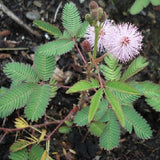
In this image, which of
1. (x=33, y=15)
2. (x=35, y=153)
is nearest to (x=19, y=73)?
(x=35, y=153)

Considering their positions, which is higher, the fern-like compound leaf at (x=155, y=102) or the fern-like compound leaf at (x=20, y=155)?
the fern-like compound leaf at (x=155, y=102)

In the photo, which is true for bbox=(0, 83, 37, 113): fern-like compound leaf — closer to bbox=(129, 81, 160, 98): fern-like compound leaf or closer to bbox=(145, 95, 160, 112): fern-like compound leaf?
bbox=(129, 81, 160, 98): fern-like compound leaf

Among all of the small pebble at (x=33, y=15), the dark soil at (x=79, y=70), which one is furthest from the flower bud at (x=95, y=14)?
the small pebble at (x=33, y=15)

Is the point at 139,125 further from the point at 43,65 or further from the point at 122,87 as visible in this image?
the point at 43,65

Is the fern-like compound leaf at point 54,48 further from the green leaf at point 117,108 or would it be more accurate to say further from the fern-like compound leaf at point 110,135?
the fern-like compound leaf at point 110,135

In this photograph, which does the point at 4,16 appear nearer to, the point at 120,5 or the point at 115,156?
the point at 120,5

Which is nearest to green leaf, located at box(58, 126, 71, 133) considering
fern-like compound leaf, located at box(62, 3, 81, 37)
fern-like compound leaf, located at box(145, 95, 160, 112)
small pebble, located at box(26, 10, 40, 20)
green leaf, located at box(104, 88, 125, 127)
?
fern-like compound leaf, located at box(145, 95, 160, 112)
